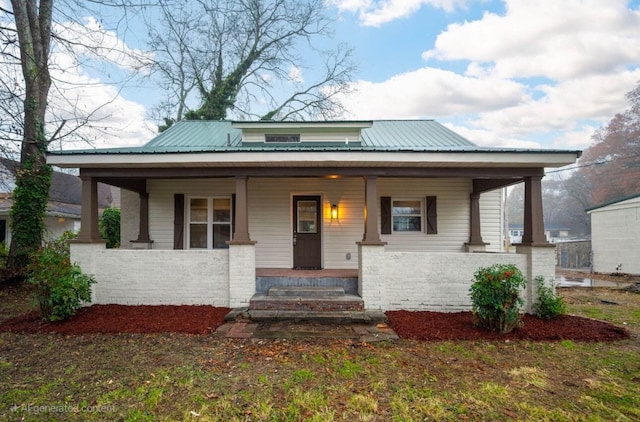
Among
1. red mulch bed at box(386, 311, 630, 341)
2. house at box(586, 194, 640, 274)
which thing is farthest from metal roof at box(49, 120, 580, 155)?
house at box(586, 194, 640, 274)

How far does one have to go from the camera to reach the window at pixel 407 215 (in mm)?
8023

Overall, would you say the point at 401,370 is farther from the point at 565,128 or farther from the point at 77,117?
the point at 565,128

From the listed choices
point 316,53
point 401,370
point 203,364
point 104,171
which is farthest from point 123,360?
point 316,53

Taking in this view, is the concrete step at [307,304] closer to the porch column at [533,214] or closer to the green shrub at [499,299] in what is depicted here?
the green shrub at [499,299]

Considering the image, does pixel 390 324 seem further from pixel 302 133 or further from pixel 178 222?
pixel 178 222

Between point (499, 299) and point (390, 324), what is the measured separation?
1794 mm

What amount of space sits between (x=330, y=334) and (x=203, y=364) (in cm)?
196

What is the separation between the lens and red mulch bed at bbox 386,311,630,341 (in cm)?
462

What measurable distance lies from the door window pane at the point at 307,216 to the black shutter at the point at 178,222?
122 inches

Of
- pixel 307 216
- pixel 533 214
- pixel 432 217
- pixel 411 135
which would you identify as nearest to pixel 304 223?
pixel 307 216

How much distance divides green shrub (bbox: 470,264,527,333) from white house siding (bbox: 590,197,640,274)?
11.9 meters

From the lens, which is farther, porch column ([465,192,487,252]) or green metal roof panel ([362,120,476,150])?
green metal roof panel ([362,120,476,150])

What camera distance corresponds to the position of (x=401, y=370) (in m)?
3.55

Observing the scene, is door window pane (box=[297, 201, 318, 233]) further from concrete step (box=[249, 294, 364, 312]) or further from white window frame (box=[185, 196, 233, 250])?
concrete step (box=[249, 294, 364, 312])
